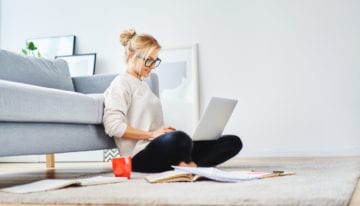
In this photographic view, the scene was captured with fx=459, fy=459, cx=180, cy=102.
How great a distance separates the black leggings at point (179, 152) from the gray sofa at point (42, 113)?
11.0 inches

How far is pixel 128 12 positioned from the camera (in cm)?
393

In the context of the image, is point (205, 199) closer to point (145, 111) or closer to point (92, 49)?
point (145, 111)

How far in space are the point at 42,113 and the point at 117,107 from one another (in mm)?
335

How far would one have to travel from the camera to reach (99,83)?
2725 mm

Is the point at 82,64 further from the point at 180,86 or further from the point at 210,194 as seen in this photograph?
the point at 210,194

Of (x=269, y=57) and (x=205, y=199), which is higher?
(x=269, y=57)

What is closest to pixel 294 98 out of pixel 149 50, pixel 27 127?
pixel 149 50

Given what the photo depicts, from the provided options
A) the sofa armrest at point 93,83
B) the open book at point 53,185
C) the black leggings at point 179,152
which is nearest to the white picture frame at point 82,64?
the sofa armrest at point 93,83

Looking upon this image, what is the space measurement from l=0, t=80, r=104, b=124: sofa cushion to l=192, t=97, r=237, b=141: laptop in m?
0.47

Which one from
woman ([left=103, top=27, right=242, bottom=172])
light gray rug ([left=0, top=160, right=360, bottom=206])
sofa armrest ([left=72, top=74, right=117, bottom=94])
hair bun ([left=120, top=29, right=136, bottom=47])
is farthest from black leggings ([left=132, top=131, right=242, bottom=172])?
sofa armrest ([left=72, top=74, right=117, bottom=94])

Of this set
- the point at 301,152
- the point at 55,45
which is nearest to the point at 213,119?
the point at 301,152

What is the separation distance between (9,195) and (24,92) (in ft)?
1.45

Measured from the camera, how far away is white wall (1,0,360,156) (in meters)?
3.42

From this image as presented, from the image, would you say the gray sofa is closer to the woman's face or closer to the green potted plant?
the woman's face
